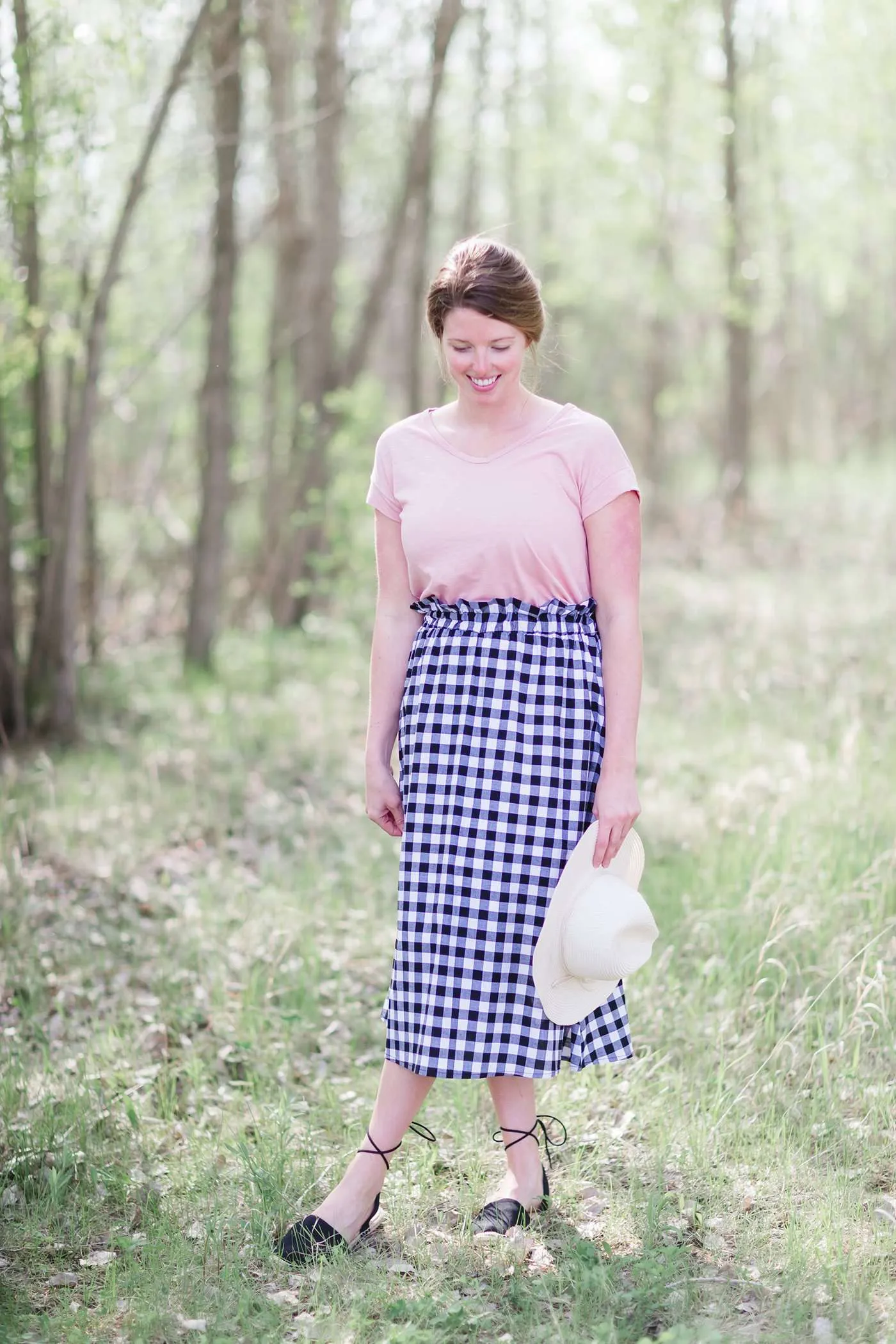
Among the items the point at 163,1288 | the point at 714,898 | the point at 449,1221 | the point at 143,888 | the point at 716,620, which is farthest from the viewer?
the point at 716,620

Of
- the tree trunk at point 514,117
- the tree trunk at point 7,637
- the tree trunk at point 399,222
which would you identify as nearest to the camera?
the tree trunk at point 7,637

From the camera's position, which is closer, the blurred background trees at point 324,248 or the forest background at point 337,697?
the forest background at point 337,697

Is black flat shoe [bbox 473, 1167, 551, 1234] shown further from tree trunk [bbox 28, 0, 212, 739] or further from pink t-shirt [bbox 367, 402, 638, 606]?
tree trunk [bbox 28, 0, 212, 739]

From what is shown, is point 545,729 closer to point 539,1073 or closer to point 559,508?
point 559,508

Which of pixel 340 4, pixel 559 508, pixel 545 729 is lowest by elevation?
pixel 545 729

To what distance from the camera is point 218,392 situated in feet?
32.5

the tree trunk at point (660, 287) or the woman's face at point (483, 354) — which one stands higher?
the tree trunk at point (660, 287)

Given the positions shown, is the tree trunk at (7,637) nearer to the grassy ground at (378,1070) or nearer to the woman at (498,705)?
the grassy ground at (378,1070)

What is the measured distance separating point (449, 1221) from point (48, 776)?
9.66ft

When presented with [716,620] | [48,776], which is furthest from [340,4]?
[48,776]

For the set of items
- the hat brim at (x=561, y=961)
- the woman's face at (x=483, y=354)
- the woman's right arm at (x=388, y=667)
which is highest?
the woman's face at (x=483, y=354)

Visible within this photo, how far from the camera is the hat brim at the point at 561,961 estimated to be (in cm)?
296

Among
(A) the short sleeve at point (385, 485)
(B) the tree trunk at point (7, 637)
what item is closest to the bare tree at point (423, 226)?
(B) the tree trunk at point (7, 637)

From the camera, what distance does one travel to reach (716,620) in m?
10.9
